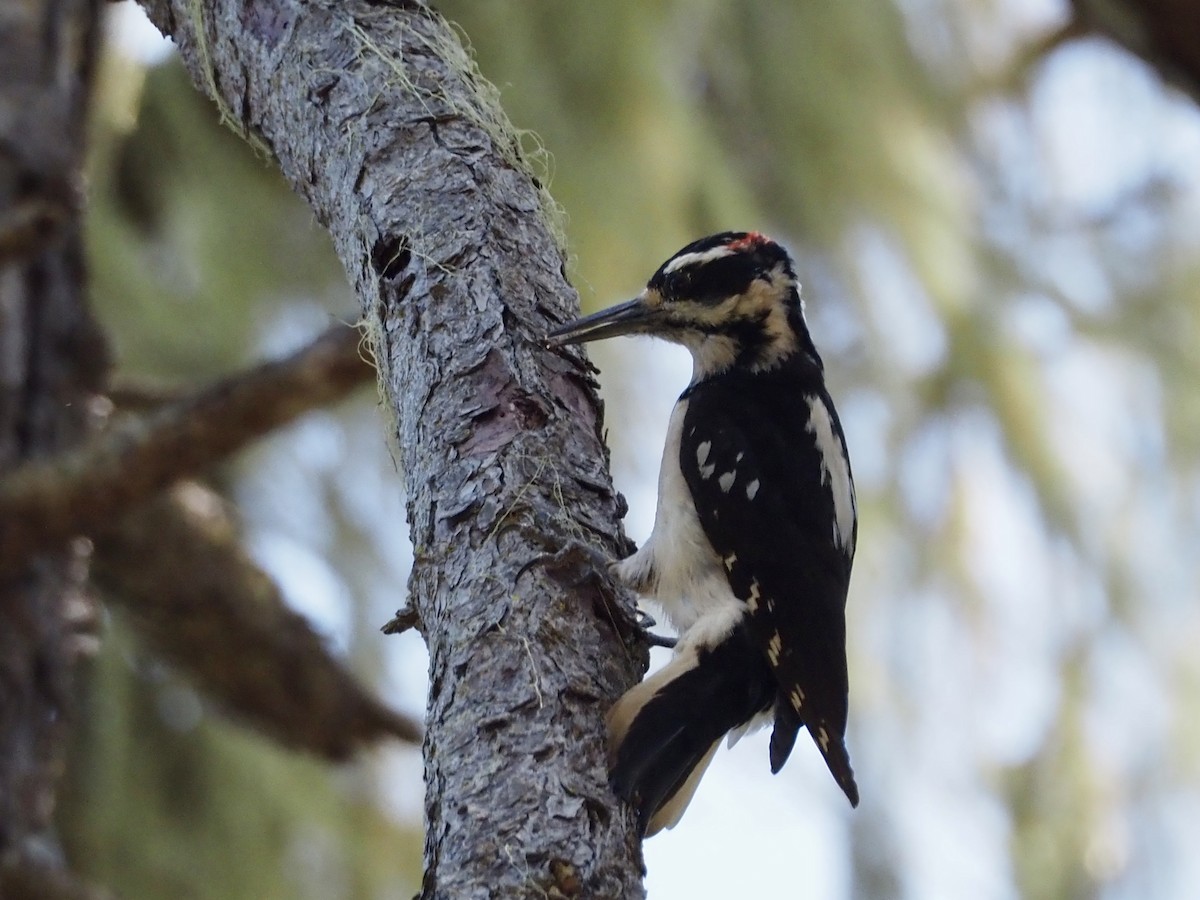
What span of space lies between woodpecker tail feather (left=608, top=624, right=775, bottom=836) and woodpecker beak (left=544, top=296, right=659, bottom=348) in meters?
0.40

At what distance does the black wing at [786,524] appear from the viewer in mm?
1937

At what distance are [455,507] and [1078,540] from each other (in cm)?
214

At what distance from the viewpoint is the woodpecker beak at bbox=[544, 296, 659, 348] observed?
175cm

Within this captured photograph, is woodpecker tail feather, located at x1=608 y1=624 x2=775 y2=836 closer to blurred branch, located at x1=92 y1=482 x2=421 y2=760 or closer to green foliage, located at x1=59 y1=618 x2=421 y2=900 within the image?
blurred branch, located at x1=92 y1=482 x2=421 y2=760

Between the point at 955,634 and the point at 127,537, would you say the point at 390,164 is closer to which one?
the point at 127,537

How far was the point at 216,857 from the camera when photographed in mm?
3297

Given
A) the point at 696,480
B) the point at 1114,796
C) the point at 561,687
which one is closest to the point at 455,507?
the point at 561,687

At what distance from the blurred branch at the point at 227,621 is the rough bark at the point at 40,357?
14 centimetres

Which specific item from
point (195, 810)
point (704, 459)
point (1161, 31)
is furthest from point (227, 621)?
point (1161, 31)

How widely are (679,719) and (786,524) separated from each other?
0.53 m

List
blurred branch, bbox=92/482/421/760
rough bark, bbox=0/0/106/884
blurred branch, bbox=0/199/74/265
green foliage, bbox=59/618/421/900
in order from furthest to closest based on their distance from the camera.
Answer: green foliage, bbox=59/618/421/900, blurred branch, bbox=92/482/421/760, rough bark, bbox=0/0/106/884, blurred branch, bbox=0/199/74/265

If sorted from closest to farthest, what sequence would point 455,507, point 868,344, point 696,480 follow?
point 455,507 < point 696,480 < point 868,344

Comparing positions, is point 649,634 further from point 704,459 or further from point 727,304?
point 727,304

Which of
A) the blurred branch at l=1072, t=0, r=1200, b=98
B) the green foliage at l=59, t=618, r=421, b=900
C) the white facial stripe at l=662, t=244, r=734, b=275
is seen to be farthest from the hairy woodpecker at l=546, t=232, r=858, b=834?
the blurred branch at l=1072, t=0, r=1200, b=98
